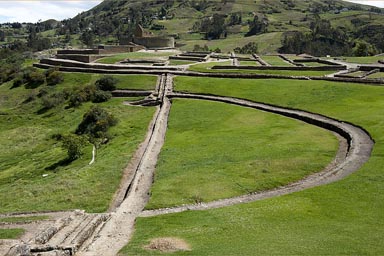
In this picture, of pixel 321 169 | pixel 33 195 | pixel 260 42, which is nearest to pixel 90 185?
pixel 33 195

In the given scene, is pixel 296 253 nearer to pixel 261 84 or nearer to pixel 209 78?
pixel 261 84

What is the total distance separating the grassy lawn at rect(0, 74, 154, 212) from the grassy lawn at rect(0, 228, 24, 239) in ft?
11.8

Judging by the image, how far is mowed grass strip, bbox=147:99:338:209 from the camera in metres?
24.5

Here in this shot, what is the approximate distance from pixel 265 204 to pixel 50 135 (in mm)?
31100

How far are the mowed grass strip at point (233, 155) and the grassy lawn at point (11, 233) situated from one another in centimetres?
601

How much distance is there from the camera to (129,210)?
22656 mm

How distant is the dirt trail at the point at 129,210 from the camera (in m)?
17.7

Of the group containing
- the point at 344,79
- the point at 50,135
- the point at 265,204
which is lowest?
the point at 50,135

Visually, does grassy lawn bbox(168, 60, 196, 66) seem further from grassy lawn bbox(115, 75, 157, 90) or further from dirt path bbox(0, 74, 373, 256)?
dirt path bbox(0, 74, 373, 256)

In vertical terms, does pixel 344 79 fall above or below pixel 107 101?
above

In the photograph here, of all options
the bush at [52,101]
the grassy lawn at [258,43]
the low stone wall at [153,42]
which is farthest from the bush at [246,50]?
the bush at [52,101]

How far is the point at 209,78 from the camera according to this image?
58.7 m

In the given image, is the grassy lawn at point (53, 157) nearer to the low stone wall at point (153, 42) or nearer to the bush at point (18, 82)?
the bush at point (18, 82)

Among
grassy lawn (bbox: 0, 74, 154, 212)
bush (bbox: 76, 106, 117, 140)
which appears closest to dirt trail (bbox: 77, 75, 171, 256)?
grassy lawn (bbox: 0, 74, 154, 212)
